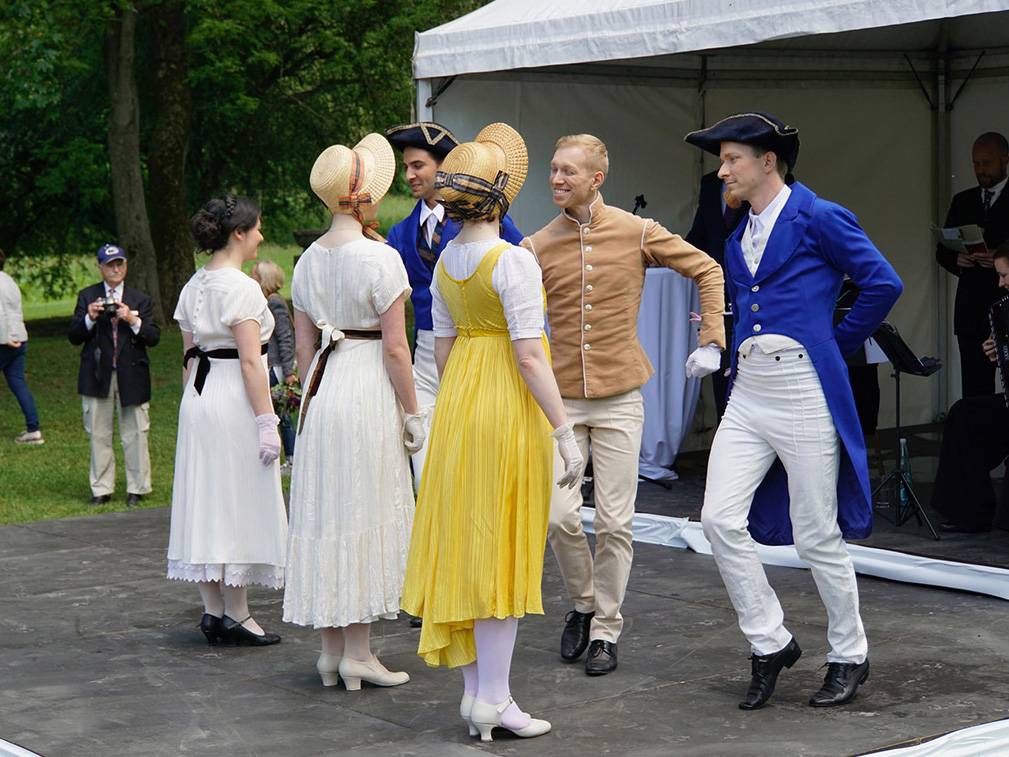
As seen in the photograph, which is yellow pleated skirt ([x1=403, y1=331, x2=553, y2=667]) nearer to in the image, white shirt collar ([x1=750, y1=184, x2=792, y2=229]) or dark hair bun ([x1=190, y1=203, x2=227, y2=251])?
white shirt collar ([x1=750, y1=184, x2=792, y2=229])

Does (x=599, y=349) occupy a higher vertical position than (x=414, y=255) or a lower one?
lower

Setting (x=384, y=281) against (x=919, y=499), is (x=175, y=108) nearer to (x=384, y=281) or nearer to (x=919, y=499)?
(x=919, y=499)

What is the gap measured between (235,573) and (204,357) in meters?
0.88

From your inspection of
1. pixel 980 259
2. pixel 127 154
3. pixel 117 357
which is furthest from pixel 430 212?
pixel 127 154

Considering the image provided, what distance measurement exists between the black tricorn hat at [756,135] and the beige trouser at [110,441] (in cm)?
571

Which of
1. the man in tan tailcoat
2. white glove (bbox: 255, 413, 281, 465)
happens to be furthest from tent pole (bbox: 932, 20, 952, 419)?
white glove (bbox: 255, 413, 281, 465)

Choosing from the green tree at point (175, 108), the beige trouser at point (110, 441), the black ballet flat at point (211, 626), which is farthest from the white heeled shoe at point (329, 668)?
the green tree at point (175, 108)

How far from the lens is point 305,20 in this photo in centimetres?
2353

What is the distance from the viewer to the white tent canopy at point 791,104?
29.4 feet

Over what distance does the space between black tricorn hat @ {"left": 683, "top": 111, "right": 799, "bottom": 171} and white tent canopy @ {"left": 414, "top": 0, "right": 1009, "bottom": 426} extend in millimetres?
2941

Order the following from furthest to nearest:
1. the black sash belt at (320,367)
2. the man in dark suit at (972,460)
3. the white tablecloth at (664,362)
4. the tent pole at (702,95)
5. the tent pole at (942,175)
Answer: the tent pole at (942,175) < the tent pole at (702,95) < the white tablecloth at (664,362) < the man in dark suit at (972,460) < the black sash belt at (320,367)

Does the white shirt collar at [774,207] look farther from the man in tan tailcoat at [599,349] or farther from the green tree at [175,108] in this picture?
the green tree at [175,108]

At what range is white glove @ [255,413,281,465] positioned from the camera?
249 inches

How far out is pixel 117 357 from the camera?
33.1 ft
